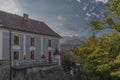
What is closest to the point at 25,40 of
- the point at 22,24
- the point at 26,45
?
the point at 26,45

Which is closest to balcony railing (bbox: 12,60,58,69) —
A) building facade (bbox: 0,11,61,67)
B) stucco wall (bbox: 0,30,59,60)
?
building facade (bbox: 0,11,61,67)

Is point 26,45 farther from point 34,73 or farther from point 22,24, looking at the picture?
point 34,73

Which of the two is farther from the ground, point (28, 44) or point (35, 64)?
point (28, 44)

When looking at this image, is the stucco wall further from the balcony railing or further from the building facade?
the balcony railing

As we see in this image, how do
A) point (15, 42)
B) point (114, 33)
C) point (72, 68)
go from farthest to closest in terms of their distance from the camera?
point (72, 68) < point (15, 42) < point (114, 33)

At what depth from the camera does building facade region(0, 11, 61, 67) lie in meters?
44.8

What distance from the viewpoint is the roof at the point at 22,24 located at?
47056 millimetres

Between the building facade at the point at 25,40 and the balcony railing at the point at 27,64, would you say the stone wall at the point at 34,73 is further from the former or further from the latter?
the building facade at the point at 25,40

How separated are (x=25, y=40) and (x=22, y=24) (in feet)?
10.5

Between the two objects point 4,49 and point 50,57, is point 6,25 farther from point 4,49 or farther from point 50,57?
point 50,57

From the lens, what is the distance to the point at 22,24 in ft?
169

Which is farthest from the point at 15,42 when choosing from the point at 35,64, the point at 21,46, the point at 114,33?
the point at 114,33

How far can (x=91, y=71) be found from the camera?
146ft

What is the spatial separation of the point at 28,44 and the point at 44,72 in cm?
799
